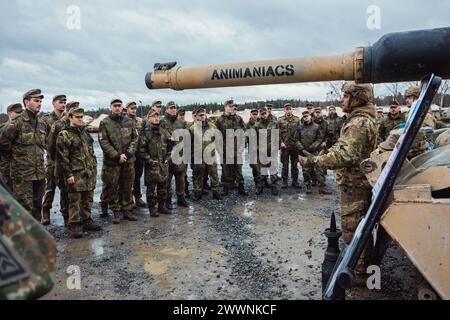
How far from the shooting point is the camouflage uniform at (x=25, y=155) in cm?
570

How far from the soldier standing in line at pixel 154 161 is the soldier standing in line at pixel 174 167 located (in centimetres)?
44

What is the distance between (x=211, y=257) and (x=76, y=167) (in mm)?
2442

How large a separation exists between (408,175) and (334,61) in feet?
3.27

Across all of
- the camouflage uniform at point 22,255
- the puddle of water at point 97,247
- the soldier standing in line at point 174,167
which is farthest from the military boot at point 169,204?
the camouflage uniform at point 22,255

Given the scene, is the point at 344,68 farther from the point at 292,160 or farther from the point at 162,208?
the point at 292,160

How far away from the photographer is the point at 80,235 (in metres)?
5.93

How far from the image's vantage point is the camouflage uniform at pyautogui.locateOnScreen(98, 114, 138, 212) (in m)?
6.63

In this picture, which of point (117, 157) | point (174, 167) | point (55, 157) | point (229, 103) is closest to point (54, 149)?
point (55, 157)

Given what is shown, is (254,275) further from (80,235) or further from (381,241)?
(80,235)

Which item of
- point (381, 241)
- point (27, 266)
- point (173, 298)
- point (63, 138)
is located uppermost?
point (63, 138)

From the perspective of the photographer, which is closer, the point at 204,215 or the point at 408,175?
the point at 408,175

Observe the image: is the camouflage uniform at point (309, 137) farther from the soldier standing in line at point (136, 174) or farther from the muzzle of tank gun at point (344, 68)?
the muzzle of tank gun at point (344, 68)

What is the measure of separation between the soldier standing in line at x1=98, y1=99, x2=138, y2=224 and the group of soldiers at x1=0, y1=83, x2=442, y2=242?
16mm
